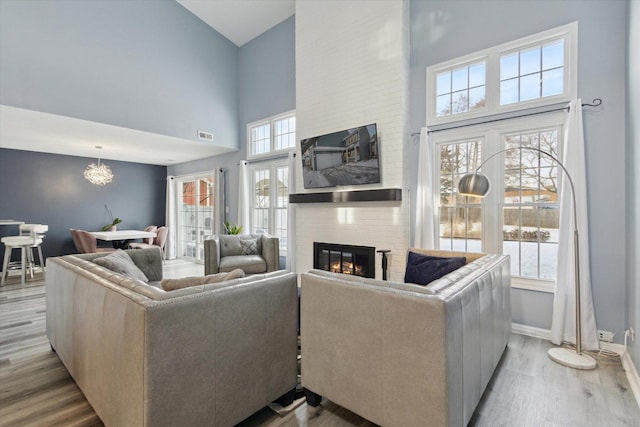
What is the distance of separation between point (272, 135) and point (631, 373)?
5538mm

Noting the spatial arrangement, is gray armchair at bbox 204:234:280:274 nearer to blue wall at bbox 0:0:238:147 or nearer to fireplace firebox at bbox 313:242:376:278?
fireplace firebox at bbox 313:242:376:278

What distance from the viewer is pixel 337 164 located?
14.3 feet

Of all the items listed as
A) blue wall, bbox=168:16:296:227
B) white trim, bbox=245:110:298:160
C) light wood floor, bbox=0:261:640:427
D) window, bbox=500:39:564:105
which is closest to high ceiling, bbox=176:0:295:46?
blue wall, bbox=168:16:296:227

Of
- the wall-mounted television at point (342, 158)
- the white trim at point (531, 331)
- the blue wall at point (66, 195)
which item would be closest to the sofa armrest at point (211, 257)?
the wall-mounted television at point (342, 158)

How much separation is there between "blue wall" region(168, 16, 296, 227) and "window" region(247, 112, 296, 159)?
133mm

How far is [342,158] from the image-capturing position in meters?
4.30

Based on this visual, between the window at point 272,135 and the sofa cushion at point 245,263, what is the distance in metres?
2.08

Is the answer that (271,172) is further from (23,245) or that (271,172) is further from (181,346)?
(181,346)

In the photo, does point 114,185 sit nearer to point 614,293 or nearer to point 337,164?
point 337,164

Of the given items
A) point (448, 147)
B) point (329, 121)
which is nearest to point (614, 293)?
point (448, 147)

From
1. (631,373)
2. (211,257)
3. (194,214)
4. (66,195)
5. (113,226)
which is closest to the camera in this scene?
(631,373)

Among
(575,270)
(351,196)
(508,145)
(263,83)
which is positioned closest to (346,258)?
(351,196)

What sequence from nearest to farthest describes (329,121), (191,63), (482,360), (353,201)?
(482,360) < (353,201) < (329,121) < (191,63)

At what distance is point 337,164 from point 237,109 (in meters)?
3.34
